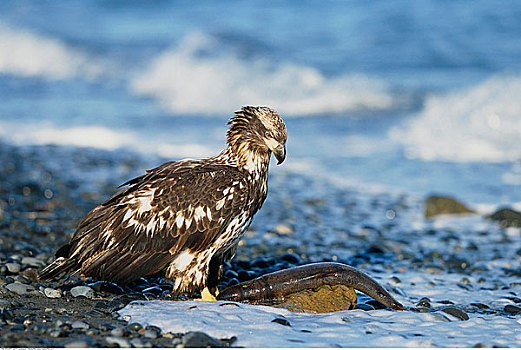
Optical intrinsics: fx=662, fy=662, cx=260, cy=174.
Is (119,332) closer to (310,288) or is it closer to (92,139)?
(310,288)

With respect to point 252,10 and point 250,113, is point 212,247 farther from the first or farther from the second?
point 252,10

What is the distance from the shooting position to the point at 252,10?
28.8 m

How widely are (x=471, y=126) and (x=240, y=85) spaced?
8.21m

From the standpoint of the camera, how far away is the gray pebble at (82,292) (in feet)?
17.8

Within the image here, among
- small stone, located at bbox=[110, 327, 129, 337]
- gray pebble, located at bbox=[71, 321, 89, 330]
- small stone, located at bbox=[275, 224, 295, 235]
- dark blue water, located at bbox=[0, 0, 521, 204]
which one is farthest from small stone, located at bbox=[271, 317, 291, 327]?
dark blue water, located at bbox=[0, 0, 521, 204]

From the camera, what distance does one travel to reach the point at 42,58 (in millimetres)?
24781

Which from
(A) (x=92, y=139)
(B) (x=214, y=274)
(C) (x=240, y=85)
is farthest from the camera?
(C) (x=240, y=85)

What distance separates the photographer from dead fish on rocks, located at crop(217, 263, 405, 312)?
17.6 ft

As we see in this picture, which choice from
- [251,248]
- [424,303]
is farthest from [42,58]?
[424,303]

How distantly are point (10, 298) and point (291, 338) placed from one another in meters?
2.32

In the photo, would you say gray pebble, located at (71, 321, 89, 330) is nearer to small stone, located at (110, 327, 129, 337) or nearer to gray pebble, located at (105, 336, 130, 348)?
small stone, located at (110, 327, 129, 337)

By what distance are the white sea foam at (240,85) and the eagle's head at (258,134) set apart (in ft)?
41.1

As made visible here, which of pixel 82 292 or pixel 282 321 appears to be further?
pixel 82 292

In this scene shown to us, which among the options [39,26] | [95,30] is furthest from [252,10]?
[39,26]
